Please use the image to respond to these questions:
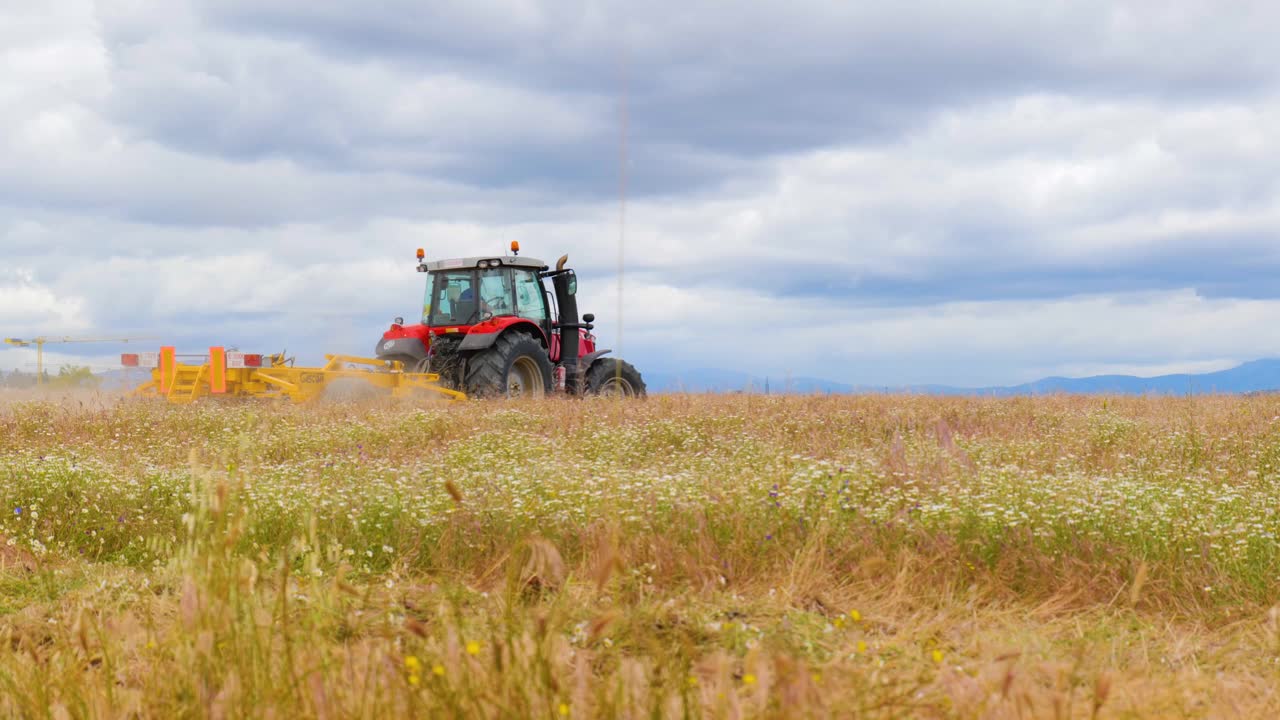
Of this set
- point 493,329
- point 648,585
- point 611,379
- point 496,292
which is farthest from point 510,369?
point 648,585

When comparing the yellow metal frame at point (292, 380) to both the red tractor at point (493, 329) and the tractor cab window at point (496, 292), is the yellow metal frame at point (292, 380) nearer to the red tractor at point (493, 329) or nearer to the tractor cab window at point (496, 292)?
the red tractor at point (493, 329)

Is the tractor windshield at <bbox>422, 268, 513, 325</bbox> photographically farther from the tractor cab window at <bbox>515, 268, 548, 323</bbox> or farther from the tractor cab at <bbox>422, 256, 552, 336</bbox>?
the tractor cab window at <bbox>515, 268, 548, 323</bbox>

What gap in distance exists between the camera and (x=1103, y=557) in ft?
17.0

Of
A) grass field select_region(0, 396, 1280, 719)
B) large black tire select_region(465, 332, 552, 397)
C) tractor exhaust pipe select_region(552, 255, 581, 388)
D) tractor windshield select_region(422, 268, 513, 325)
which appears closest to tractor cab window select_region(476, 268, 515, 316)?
tractor windshield select_region(422, 268, 513, 325)

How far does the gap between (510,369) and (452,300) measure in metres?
1.97

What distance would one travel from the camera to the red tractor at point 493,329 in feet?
54.8

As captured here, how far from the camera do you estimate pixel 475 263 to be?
17344 mm

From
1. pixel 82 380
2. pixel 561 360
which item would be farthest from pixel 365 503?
pixel 82 380

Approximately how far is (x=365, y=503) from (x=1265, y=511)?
5456 millimetres

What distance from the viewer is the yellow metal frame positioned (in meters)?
16.0

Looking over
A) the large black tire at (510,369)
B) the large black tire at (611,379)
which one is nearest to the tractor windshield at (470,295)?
the large black tire at (510,369)

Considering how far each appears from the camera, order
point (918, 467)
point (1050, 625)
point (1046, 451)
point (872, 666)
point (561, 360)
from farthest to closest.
Answer: point (561, 360)
point (1046, 451)
point (918, 467)
point (1050, 625)
point (872, 666)

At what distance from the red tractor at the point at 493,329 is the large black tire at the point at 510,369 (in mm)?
17

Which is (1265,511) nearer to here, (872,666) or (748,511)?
(748,511)
